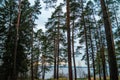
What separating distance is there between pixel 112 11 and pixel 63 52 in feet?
40.7

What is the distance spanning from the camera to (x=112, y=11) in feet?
79.8

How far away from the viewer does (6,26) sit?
2389cm

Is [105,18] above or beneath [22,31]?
beneath

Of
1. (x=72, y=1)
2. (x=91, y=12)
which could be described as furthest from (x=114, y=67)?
(x=91, y=12)

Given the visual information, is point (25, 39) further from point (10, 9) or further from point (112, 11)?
point (112, 11)

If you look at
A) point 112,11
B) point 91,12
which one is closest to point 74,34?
point 91,12

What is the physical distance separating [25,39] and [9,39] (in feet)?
6.80

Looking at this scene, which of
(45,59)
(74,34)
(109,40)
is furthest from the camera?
(45,59)

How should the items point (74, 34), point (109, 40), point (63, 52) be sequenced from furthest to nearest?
point (63, 52)
point (74, 34)
point (109, 40)

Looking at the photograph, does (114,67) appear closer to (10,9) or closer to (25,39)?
(25,39)

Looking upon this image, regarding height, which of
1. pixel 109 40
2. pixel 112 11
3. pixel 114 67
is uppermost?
pixel 112 11

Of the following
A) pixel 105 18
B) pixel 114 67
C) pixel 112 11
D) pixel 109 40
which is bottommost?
pixel 114 67

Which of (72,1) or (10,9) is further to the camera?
(10,9)

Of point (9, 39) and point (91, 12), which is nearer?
point (9, 39)
